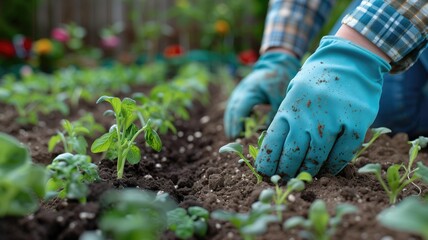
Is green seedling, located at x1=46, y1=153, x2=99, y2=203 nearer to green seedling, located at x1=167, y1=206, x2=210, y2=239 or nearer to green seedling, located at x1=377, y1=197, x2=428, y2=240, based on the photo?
green seedling, located at x1=167, y1=206, x2=210, y2=239

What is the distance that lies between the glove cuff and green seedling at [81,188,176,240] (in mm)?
1349

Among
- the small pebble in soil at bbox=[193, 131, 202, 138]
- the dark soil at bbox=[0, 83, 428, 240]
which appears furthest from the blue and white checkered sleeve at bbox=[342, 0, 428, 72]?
the small pebble in soil at bbox=[193, 131, 202, 138]

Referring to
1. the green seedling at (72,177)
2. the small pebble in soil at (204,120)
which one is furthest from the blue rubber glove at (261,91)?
the green seedling at (72,177)

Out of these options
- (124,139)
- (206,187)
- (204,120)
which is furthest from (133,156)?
(204,120)

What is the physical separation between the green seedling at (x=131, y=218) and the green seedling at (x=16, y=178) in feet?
0.45

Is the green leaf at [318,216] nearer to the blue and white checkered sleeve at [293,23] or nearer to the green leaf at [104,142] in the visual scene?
the green leaf at [104,142]

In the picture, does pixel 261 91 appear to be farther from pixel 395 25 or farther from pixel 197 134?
pixel 395 25

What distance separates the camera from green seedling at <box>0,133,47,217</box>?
0.92 metres

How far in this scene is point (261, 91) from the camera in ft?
7.55

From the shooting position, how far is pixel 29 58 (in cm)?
616

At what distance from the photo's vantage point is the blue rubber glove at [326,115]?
1.44 m

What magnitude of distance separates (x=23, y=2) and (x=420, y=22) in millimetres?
5782

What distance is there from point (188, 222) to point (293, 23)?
5.10 ft

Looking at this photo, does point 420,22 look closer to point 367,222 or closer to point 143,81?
point 367,222
